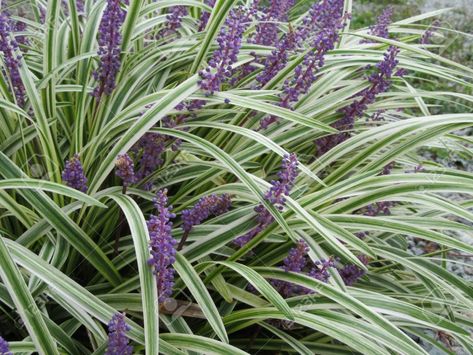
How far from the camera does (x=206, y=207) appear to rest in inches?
87.6

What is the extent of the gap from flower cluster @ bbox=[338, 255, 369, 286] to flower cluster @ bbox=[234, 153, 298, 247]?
0.43 metres

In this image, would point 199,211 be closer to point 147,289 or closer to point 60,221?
point 147,289

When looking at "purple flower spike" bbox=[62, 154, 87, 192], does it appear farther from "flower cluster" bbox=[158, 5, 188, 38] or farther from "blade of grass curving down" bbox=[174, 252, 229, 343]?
"flower cluster" bbox=[158, 5, 188, 38]

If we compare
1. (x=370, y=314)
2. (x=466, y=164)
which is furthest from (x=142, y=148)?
(x=466, y=164)

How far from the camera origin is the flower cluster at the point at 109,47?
254 cm

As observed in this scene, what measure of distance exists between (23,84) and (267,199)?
124 centimetres

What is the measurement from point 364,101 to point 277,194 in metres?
1.05

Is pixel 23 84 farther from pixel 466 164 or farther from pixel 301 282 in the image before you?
pixel 466 164

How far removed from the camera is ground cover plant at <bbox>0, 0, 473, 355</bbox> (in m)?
2.17

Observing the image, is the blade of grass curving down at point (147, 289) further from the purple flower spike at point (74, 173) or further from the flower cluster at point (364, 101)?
the flower cluster at point (364, 101)

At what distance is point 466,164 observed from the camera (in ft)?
18.1

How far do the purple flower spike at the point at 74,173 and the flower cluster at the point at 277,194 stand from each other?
2.08ft

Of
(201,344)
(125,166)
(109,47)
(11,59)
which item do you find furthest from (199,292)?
(11,59)

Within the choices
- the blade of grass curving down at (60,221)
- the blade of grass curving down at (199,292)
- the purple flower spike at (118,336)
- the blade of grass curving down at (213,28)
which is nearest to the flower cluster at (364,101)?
the blade of grass curving down at (213,28)
